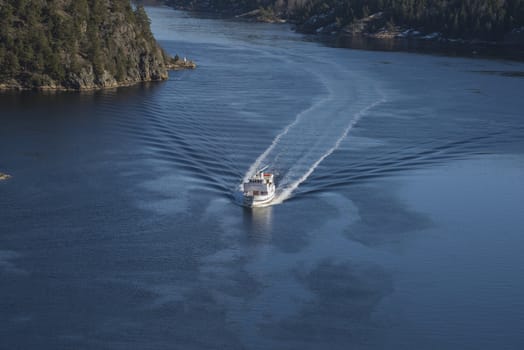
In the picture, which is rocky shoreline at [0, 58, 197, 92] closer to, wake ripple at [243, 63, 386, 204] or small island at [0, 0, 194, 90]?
small island at [0, 0, 194, 90]

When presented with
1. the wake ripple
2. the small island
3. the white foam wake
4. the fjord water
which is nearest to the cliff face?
the small island

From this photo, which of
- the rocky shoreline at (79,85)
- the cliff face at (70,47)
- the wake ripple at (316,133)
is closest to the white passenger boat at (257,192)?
the wake ripple at (316,133)

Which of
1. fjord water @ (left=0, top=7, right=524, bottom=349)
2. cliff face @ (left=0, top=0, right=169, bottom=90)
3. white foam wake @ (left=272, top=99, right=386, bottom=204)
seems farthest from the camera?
cliff face @ (left=0, top=0, right=169, bottom=90)

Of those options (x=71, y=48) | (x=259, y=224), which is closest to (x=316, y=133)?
(x=259, y=224)

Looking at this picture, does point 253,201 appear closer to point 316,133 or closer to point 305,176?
point 305,176

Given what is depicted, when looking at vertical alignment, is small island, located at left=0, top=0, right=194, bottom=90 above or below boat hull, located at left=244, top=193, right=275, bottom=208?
above

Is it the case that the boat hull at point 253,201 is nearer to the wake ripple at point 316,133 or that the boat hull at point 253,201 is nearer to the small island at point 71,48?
the wake ripple at point 316,133
